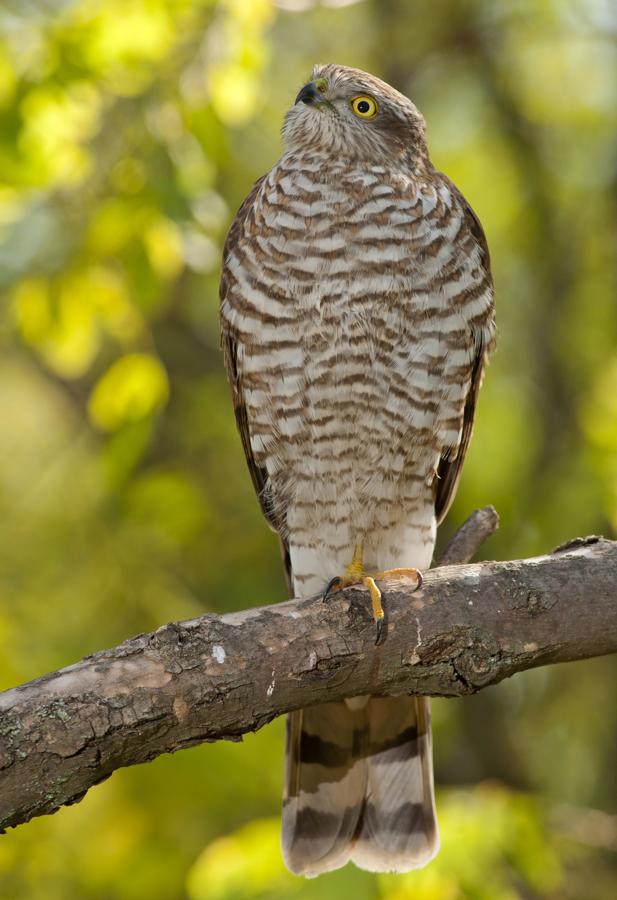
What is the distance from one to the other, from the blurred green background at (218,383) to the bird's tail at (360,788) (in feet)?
0.34

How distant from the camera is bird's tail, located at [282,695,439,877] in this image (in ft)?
11.9

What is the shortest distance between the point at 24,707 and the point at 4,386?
5052 mm

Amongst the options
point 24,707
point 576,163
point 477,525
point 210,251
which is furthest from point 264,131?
point 24,707

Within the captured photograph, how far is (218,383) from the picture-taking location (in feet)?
20.9

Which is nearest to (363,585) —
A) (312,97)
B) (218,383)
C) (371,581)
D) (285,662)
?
(371,581)

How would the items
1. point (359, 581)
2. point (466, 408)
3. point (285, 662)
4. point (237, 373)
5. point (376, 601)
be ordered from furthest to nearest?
point (466, 408), point (237, 373), point (359, 581), point (376, 601), point (285, 662)

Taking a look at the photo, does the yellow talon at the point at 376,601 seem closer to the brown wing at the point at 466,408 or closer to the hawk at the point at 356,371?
the hawk at the point at 356,371

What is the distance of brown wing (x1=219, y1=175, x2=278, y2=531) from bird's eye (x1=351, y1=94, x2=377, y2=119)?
0.40 meters

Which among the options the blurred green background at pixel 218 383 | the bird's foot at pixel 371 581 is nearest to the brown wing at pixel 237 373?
the blurred green background at pixel 218 383

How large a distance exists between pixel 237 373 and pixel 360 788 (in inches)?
56.9

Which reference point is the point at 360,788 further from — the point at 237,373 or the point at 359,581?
the point at 237,373

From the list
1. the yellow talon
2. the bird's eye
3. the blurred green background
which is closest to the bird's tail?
the blurred green background

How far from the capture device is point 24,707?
2.38 metres

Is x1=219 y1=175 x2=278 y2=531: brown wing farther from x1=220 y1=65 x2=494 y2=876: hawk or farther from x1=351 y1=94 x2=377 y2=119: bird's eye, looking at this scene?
x1=351 y1=94 x2=377 y2=119: bird's eye
